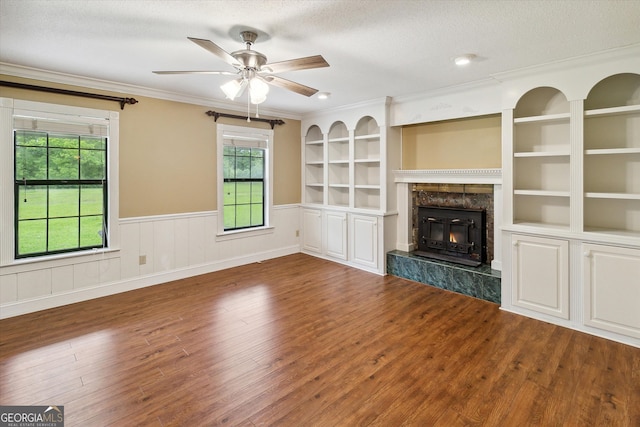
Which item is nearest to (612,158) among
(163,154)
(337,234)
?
(337,234)

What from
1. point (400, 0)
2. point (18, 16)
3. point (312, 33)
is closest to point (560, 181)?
point (400, 0)

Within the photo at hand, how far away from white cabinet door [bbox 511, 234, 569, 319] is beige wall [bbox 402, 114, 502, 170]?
124 cm

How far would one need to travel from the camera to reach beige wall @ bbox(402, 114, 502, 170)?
423 cm

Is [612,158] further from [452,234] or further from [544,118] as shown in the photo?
[452,234]

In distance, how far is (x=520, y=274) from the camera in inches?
138

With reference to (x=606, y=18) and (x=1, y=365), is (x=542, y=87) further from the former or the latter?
(x=1, y=365)

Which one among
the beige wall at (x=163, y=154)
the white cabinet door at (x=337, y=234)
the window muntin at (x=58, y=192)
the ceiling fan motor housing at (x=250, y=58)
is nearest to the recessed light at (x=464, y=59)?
the ceiling fan motor housing at (x=250, y=58)

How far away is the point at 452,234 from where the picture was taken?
15.1 feet

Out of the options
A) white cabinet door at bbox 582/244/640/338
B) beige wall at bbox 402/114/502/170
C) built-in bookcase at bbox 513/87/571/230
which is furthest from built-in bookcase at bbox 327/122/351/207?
white cabinet door at bbox 582/244/640/338

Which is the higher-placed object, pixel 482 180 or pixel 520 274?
pixel 482 180

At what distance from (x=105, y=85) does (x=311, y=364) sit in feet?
12.8

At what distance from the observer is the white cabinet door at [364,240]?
5.00 meters

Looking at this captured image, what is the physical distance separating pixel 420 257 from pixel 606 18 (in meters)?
3.15

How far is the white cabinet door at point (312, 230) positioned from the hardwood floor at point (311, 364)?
2.07 meters
